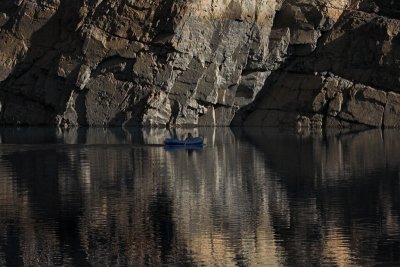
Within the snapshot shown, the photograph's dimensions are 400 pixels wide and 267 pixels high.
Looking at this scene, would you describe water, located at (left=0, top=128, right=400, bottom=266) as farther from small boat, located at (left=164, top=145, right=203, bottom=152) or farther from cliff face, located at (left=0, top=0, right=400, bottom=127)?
cliff face, located at (left=0, top=0, right=400, bottom=127)

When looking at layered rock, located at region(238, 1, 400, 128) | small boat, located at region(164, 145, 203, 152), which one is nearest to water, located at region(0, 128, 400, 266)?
small boat, located at region(164, 145, 203, 152)

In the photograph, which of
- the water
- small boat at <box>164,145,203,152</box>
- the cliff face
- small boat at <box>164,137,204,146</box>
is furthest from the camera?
the cliff face

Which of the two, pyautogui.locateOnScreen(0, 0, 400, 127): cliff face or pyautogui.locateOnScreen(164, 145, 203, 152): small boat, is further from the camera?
pyautogui.locateOnScreen(0, 0, 400, 127): cliff face

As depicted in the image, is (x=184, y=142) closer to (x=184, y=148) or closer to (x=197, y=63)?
(x=184, y=148)

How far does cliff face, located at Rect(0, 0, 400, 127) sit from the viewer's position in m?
90.4

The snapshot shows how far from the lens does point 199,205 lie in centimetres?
4312

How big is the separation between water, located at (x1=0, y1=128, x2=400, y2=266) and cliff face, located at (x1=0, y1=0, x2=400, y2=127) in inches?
721

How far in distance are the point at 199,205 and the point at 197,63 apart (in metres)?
49.3

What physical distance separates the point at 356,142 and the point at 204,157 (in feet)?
47.9

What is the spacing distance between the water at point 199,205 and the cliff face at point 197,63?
60.1ft

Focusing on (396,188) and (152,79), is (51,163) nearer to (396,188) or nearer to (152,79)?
(396,188)

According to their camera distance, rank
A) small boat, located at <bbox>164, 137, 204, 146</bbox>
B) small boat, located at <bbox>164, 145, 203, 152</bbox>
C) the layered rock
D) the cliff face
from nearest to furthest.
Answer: small boat, located at <bbox>164, 145, 203, 152</bbox> < small boat, located at <bbox>164, 137, 204, 146</bbox> < the layered rock < the cliff face

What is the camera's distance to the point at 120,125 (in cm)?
9206

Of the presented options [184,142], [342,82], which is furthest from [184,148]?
[342,82]
